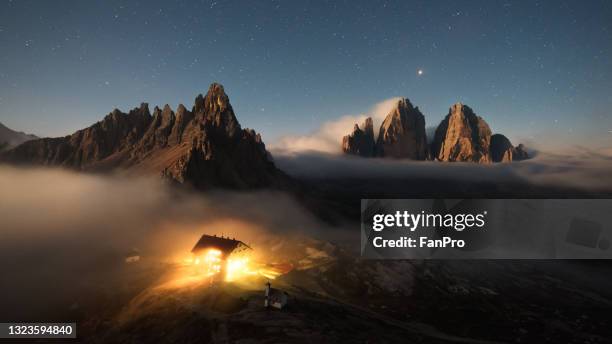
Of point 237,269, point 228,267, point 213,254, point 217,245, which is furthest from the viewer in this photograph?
point 237,269

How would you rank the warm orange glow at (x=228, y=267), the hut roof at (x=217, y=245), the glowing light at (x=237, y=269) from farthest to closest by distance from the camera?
the glowing light at (x=237, y=269)
the hut roof at (x=217, y=245)
the warm orange glow at (x=228, y=267)

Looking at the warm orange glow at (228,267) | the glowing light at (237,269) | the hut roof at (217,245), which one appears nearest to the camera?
the warm orange glow at (228,267)

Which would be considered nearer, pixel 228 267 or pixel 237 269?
pixel 228 267

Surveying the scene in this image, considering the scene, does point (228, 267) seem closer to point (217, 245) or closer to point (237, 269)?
point (217, 245)

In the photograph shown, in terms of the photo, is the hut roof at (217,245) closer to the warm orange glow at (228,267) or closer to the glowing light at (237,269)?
the warm orange glow at (228,267)

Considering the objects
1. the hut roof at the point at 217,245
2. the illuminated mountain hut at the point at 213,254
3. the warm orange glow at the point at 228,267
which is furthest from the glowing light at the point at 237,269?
the hut roof at the point at 217,245

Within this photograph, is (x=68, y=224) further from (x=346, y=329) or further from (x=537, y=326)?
(x=537, y=326)

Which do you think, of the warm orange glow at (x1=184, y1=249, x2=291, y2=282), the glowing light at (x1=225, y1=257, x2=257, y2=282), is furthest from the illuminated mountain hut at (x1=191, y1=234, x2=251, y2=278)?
the glowing light at (x1=225, y1=257, x2=257, y2=282)

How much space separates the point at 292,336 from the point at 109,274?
84.6m

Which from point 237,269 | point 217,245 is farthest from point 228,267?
point 237,269

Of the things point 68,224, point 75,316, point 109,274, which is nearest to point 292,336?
point 75,316

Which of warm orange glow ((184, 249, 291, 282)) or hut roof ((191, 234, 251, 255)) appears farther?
hut roof ((191, 234, 251, 255))

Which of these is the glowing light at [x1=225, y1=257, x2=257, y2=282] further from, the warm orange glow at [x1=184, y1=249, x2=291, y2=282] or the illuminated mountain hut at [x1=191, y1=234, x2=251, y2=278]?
the illuminated mountain hut at [x1=191, y1=234, x2=251, y2=278]

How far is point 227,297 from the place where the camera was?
7288cm
